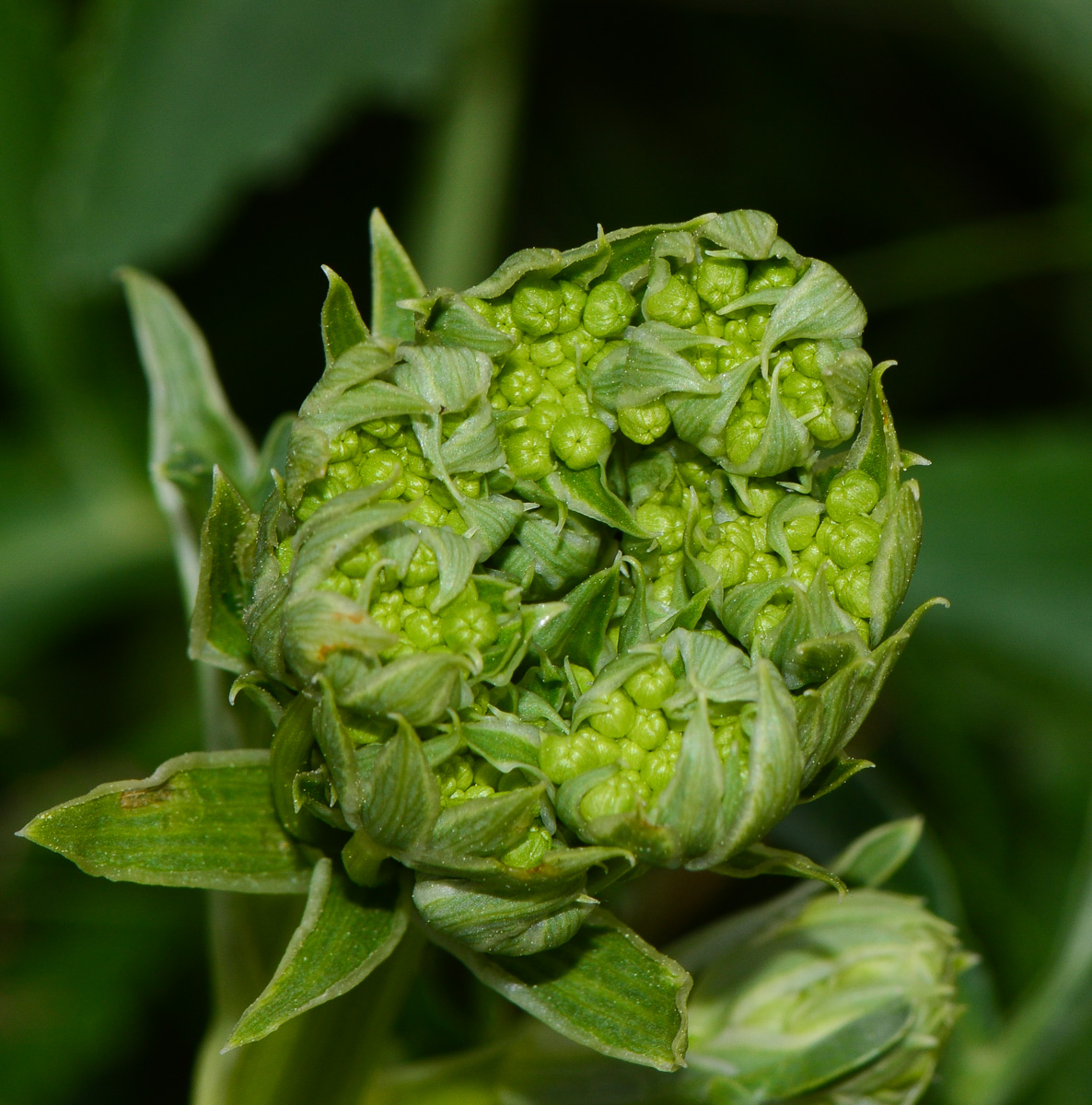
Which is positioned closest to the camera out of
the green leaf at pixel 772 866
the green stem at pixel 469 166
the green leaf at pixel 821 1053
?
the green leaf at pixel 772 866

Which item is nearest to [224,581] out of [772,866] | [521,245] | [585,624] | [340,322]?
[340,322]

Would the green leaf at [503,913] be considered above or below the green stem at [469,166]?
below

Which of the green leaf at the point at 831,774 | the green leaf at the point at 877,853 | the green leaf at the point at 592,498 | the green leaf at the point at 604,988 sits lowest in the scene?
the green leaf at the point at 877,853

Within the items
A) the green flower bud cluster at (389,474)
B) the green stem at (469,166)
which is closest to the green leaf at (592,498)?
the green flower bud cluster at (389,474)

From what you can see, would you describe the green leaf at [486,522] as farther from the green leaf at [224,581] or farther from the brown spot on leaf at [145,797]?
A: the brown spot on leaf at [145,797]

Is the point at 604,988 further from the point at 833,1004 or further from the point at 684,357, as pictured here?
the point at 684,357
